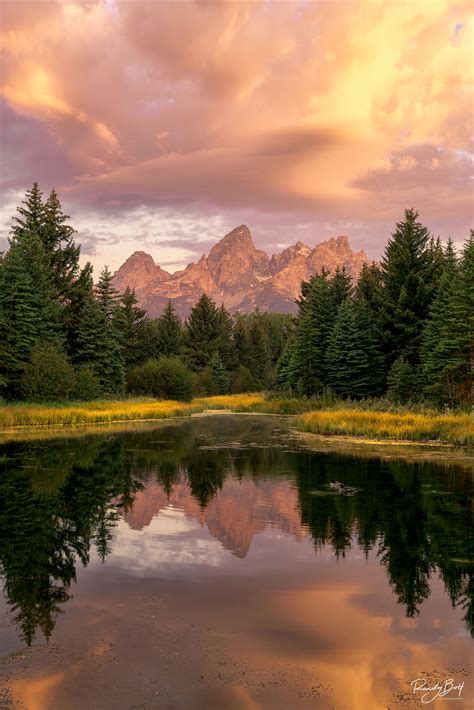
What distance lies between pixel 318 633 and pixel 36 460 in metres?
19.5

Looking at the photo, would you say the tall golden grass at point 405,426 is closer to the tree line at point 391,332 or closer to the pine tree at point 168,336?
the tree line at point 391,332

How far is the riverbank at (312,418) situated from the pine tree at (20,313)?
18.9 ft

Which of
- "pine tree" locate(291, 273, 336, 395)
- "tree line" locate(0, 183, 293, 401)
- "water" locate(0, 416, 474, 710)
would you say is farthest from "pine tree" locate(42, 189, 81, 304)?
"water" locate(0, 416, 474, 710)

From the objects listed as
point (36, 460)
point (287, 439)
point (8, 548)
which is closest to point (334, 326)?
point (287, 439)

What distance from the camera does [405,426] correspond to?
3331cm

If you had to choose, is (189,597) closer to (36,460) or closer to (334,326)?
(36,460)

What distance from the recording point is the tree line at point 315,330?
48.1 meters

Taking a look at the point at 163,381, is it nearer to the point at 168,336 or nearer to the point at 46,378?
the point at 46,378

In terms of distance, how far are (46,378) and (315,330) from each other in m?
30.8

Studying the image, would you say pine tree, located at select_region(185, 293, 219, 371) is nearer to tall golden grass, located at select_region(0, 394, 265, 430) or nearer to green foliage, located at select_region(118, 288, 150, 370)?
green foliage, located at select_region(118, 288, 150, 370)

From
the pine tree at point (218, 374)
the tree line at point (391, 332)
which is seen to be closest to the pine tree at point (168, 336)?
the pine tree at point (218, 374)

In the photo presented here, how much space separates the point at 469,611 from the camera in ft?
31.2

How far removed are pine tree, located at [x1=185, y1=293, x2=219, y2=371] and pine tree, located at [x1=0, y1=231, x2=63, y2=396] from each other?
2309 inches

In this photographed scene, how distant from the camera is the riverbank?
3238 cm
